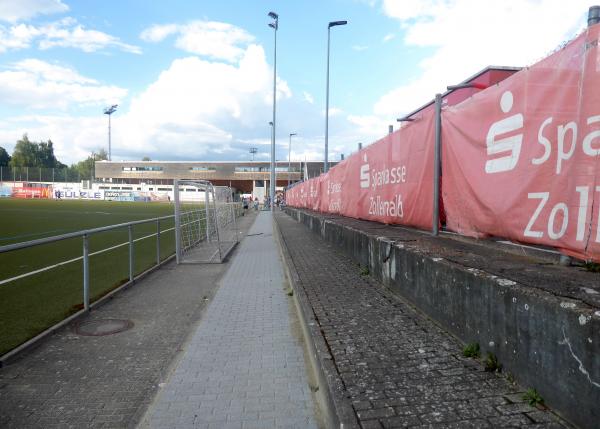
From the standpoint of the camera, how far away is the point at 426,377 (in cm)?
304

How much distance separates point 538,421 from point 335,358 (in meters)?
1.52

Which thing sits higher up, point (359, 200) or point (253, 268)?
point (359, 200)

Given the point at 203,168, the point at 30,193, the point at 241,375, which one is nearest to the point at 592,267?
the point at 241,375

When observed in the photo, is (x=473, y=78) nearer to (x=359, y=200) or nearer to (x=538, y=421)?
(x=359, y=200)

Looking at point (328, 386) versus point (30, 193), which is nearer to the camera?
point (328, 386)

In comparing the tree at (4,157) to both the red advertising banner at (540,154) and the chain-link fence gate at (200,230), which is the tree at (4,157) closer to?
the chain-link fence gate at (200,230)

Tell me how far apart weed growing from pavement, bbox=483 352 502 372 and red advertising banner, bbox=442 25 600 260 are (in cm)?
94

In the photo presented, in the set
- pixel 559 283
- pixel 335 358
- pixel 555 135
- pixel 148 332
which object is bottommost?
pixel 148 332

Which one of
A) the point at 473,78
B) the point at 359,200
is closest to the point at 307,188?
the point at 359,200

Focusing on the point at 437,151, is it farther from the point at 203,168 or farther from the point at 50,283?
the point at 203,168

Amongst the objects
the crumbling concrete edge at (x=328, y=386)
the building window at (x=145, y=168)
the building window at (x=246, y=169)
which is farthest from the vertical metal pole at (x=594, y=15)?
the building window at (x=145, y=168)

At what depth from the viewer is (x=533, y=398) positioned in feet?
8.36

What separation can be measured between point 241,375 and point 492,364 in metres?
2.12

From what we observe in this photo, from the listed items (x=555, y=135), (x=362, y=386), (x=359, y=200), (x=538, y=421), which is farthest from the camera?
(x=359, y=200)
